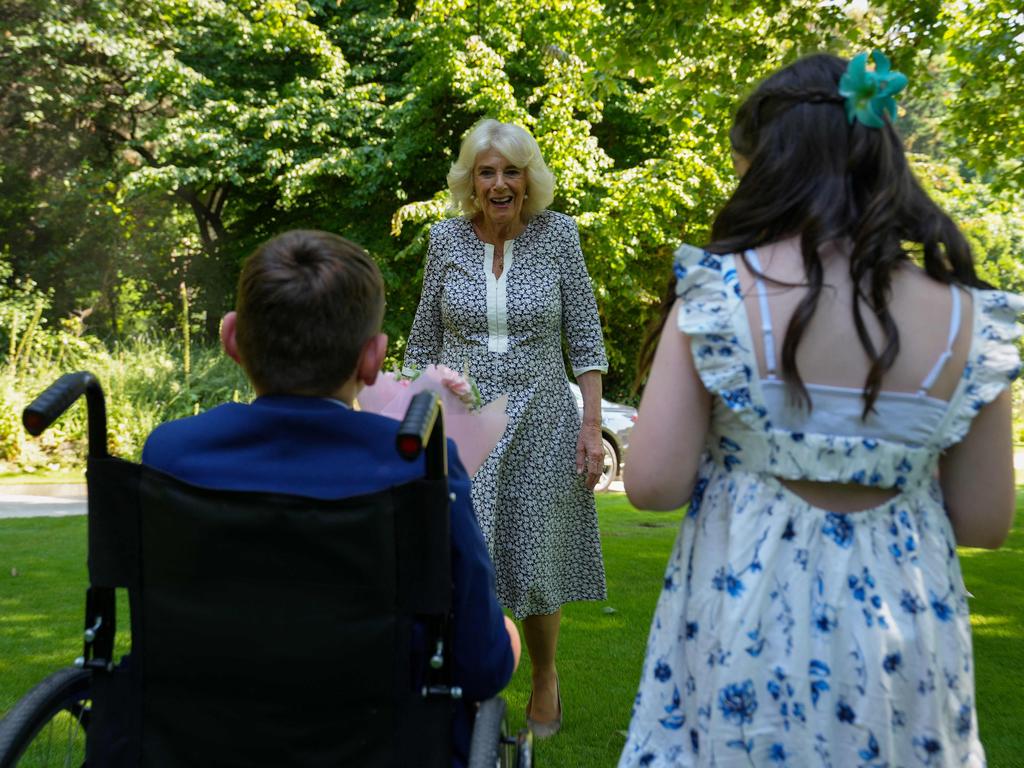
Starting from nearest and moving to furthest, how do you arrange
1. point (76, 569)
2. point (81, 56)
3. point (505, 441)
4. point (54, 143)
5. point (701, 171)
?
point (505, 441)
point (76, 569)
point (701, 171)
point (81, 56)
point (54, 143)

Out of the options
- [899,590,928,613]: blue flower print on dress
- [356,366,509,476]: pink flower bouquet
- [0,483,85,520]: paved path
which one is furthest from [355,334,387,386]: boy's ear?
[0,483,85,520]: paved path

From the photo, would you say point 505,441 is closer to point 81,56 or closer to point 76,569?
point 76,569

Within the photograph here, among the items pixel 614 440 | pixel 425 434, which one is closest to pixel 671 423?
pixel 425 434

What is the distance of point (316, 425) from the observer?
77.0 inches

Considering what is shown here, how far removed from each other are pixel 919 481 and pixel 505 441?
7.22ft

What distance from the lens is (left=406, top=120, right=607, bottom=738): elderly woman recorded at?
3988mm

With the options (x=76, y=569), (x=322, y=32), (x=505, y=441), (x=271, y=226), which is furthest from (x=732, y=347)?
(x=271, y=226)

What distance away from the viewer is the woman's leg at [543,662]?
13.5 ft

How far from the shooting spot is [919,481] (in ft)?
6.16

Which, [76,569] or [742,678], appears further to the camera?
[76,569]

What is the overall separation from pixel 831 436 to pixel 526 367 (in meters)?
2.23

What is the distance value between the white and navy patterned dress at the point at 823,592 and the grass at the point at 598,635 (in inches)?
85.8

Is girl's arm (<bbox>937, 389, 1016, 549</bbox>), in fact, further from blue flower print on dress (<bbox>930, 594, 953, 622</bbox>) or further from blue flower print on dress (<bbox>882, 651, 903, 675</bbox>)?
blue flower print on dress (<bbox>882, 651, 903, 675</bbox>)

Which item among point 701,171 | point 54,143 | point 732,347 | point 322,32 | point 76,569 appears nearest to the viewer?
point 732,347
